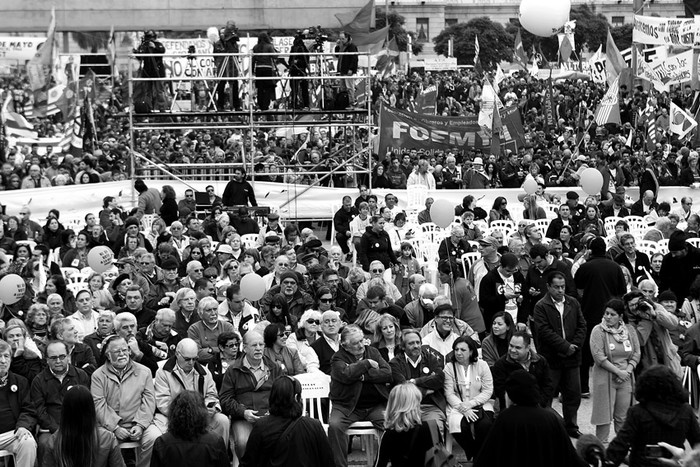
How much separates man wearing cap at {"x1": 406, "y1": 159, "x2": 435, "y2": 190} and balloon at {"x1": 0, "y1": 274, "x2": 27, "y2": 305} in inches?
423

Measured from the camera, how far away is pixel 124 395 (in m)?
9.79

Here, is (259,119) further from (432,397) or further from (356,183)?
(432,397)

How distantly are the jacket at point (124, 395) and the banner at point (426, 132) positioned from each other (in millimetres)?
15399

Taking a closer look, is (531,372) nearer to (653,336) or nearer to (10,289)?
(653,336)

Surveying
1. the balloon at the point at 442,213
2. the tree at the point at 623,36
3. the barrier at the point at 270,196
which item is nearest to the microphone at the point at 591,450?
the balloon at the point at 442,213

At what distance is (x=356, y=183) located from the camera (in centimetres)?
2430

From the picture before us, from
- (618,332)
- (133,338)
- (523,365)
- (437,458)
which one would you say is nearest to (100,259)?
(133,338)

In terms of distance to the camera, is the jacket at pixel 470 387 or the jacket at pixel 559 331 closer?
the jacket at pixel 470 387

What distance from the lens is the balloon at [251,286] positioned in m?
12.3

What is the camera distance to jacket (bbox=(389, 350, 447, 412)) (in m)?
10.3

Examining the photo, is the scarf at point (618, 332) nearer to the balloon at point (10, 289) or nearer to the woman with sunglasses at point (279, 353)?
the woman with sunglasses at point (279, 353)

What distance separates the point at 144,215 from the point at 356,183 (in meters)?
5.63

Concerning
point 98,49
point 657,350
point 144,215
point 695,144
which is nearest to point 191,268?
point 657,350

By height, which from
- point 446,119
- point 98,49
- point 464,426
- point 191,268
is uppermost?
point 98,49
